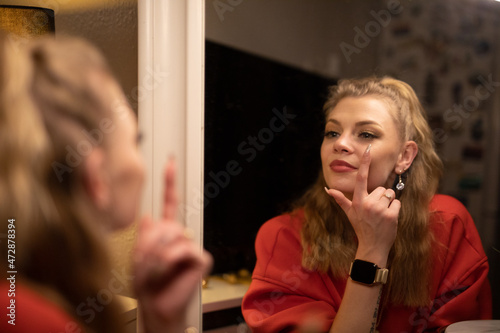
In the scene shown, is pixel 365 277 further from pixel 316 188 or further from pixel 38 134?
pixel 38 134

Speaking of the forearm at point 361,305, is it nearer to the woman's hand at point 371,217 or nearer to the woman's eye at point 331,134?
the woman's hand at point 371,217

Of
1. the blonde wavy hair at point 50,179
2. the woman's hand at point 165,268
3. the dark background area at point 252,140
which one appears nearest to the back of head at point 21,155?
the blonde wavy hair at point 50,179

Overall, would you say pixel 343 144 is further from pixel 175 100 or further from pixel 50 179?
pixel 50 179

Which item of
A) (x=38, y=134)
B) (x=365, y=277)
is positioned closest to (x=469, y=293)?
(x=365, y=277)

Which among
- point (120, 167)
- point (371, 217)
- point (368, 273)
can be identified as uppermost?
point (120, 167)

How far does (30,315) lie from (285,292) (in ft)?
1.65

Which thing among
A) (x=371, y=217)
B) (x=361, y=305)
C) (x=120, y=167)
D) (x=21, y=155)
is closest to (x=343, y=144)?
(x=371, y=217)

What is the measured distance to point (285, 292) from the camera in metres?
0.85

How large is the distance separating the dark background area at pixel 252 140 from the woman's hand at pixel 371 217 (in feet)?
0.64

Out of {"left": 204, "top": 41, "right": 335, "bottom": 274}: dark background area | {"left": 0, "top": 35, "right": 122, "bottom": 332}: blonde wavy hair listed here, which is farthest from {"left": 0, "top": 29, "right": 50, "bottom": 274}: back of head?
{"left": 204, "top": 41, "right": 335, "bottom": 274}: dark background area

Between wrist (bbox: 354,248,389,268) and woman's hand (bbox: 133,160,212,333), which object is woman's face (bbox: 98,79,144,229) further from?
wrist (bbox: 354,248,389,268)

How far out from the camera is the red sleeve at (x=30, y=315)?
0.47m

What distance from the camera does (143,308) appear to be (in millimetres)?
467

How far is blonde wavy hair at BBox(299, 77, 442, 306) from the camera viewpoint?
2.72ft
